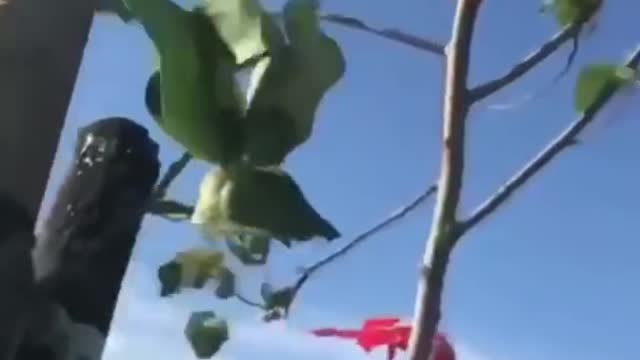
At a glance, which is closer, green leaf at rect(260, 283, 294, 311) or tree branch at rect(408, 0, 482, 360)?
tree branch at rect(408, 0, 482, 360)

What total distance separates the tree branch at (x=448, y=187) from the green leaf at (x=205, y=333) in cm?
18

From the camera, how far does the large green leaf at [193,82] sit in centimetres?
35

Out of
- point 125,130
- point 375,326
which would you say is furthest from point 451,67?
point 375,326

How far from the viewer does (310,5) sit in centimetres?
37

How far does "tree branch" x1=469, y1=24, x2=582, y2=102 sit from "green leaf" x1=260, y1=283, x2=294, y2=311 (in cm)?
18

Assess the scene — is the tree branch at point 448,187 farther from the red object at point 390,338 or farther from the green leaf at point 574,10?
the red object at point 390,338

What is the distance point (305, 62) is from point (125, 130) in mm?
76

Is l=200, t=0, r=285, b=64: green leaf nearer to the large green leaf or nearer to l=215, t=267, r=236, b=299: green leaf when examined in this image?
the large green leaf

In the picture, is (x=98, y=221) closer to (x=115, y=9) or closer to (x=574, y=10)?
(x=115, y=9)

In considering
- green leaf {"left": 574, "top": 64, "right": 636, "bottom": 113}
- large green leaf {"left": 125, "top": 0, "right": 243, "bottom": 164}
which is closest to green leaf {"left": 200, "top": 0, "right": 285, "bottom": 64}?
large green leaf {"left": 125, "top": 0, "right": 243, "bottom": 164}

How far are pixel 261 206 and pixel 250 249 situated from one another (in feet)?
0.46

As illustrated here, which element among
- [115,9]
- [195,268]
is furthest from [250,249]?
[115,9]

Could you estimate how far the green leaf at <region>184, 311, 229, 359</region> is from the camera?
1.70ft

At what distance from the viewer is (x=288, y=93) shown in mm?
356
